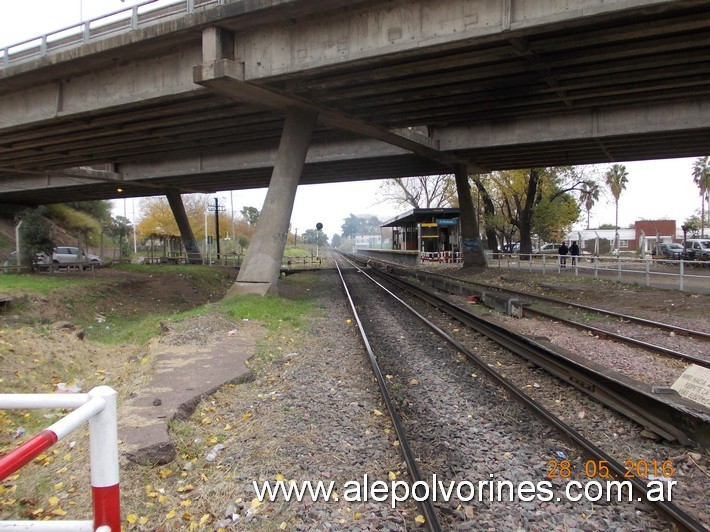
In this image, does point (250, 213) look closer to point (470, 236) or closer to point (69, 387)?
point (470, 236)

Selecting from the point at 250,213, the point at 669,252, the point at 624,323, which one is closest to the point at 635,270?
the point at 624,323

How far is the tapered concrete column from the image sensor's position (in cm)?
1633

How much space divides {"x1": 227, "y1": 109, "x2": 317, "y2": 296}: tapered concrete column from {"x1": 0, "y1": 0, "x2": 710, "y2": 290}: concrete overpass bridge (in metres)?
0.07

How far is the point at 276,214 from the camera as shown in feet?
54.6

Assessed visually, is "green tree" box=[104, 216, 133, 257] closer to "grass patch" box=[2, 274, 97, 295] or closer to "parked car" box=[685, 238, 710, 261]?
"grass patch" box=[2, 274, 97, 295]

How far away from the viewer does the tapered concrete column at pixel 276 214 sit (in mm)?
16328

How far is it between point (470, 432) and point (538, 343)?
Answer: 350 cm

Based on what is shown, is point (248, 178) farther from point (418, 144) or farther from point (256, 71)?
point (256, 71)

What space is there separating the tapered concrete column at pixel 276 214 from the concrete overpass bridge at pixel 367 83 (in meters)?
0.07

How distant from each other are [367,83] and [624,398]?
12.0m

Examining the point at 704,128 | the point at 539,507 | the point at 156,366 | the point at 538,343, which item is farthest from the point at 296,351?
the point at 704,128

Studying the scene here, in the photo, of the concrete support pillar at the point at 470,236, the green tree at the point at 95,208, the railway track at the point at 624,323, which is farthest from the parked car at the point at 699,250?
the green tree at the point at 95,208

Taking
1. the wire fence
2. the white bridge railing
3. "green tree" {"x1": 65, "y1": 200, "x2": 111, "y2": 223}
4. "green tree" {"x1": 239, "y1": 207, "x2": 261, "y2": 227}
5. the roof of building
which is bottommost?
the wire fence

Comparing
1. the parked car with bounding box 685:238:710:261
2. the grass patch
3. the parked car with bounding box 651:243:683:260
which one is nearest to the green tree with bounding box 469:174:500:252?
the parked car with bounding box 651:243:683:260
